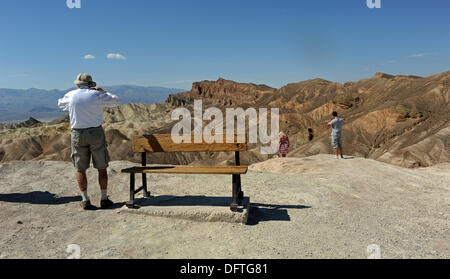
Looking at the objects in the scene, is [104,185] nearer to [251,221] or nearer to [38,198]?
[38,198]

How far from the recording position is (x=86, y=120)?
14.4 feet

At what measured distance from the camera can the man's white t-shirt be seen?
432cm

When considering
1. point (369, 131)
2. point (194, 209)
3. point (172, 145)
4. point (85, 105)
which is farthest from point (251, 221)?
point (369, 131)

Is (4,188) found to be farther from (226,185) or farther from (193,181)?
(226,185)

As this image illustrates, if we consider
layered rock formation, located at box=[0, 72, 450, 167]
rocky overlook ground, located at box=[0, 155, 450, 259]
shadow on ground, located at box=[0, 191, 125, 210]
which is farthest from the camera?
layered rock formation, located at box=[0, 72, 450, 167]

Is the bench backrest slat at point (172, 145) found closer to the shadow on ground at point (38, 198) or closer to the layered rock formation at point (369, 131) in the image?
the shadow on ground at point (38, 198)

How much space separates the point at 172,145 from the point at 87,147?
1334 mm

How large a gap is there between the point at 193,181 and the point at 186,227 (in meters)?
2.96

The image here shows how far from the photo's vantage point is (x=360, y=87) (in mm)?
50938

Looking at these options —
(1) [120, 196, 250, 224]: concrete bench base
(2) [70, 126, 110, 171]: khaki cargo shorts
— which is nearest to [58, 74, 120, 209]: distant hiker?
(2) [70, 126, 110, 171]: khaki cargo shorts

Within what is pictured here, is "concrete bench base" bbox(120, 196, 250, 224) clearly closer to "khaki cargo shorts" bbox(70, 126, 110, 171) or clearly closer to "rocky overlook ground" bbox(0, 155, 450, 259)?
"rocky overlook ground" bbox(0, 155, 450, 259)

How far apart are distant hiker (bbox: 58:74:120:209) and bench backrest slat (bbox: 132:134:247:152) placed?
0.59m

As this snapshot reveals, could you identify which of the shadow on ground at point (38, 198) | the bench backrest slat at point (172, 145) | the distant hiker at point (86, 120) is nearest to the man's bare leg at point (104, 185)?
the distant hiker at point (86, 120)
